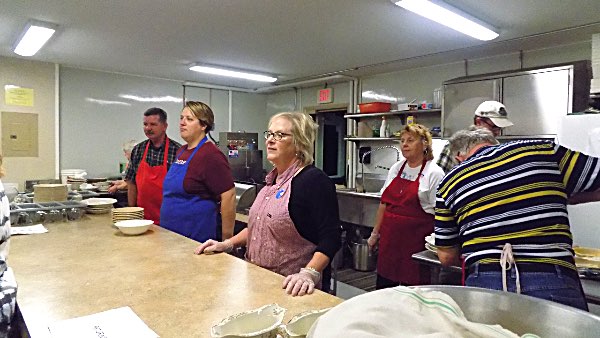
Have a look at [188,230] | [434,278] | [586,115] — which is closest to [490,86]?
[586,115]

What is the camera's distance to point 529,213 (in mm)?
1392

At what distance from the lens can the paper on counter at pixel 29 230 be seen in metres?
2.24

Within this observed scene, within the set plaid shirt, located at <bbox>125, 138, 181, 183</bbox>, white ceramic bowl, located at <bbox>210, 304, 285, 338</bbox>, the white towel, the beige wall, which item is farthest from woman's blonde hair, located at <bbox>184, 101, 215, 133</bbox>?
the beige wall

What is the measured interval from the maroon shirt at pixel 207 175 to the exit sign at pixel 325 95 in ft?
13.9

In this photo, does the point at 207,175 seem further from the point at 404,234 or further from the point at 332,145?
the point at 332,145

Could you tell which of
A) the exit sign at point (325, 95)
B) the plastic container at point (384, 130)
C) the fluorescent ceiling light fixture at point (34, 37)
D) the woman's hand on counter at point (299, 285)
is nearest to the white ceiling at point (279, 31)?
the fluorescent ceiling light fixture at point (34, 37)

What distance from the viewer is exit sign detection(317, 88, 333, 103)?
649cm

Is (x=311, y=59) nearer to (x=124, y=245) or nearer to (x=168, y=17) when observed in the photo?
(x=168, y=17)

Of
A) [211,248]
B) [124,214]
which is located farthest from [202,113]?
[211,248]

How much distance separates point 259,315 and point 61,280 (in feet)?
3.05

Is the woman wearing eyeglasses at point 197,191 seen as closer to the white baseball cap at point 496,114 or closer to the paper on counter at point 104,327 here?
the paper on counter at point 104,327

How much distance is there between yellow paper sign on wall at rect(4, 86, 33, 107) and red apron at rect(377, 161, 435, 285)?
4.94 m

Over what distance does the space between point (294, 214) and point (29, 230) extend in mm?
1668

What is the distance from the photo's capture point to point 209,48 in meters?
4.45
